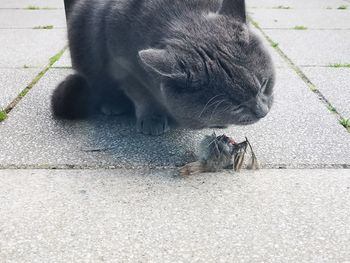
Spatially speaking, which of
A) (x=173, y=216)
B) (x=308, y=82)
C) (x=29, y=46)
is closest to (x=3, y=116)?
(x=173, y=216)

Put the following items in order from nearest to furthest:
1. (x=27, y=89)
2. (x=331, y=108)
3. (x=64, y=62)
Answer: (x=331, y=108), (x=27, y=89), (x=64, y=62)

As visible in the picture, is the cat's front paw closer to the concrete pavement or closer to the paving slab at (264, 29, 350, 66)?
the concrete pavement

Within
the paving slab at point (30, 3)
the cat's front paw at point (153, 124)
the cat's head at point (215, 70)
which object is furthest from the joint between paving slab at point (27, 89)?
the paving slab at point (30, 3)

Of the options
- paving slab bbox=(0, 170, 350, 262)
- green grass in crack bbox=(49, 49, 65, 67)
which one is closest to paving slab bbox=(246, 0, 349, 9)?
green grass in crack bbox=(49, 49, 65, 67)

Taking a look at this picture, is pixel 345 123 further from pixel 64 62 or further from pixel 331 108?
pixel 64 62

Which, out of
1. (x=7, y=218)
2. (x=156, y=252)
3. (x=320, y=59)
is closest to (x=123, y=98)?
(x=7, y=218)

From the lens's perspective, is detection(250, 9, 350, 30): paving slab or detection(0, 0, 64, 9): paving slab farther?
detection(0, 0, 64, 9): paving slab
